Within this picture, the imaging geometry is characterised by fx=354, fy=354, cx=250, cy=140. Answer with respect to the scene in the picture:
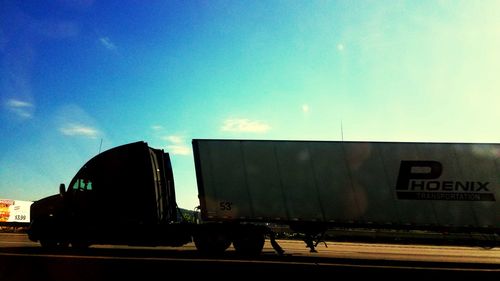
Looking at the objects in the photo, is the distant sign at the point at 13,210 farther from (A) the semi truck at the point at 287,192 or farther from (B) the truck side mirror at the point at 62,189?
(A) the semi truck at the point at 287,192

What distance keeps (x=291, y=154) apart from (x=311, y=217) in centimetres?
224

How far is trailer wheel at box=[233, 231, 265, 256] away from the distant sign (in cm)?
4744

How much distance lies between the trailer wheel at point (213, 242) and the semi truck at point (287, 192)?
3 cm

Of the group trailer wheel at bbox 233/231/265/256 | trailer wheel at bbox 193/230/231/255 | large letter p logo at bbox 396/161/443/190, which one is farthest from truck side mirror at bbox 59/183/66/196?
large letter p logo at bbox 396/161/443/190

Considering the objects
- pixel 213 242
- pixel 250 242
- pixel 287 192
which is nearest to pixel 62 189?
pixel 213 242

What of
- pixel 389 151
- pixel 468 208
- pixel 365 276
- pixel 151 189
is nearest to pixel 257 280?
pixel 365 276

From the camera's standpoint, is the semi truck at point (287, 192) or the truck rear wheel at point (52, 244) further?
the truck rear wheel at point (52, 244)

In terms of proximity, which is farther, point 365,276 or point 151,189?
point 151,189

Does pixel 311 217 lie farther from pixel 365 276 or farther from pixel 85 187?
pixel 85 187

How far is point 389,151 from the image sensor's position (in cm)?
1217

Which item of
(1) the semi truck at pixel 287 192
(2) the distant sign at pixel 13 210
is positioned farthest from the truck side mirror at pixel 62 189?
(2) the distant sign at pixel 13 210

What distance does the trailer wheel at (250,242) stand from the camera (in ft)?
40.0

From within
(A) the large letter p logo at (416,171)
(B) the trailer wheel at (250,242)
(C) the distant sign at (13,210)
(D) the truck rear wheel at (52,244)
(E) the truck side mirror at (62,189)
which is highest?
(C) the distant sign at (13,210)

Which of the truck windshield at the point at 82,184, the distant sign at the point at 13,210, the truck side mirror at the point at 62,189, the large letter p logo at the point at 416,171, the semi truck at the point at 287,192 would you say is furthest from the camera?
the distant sign at the point at 13,210
